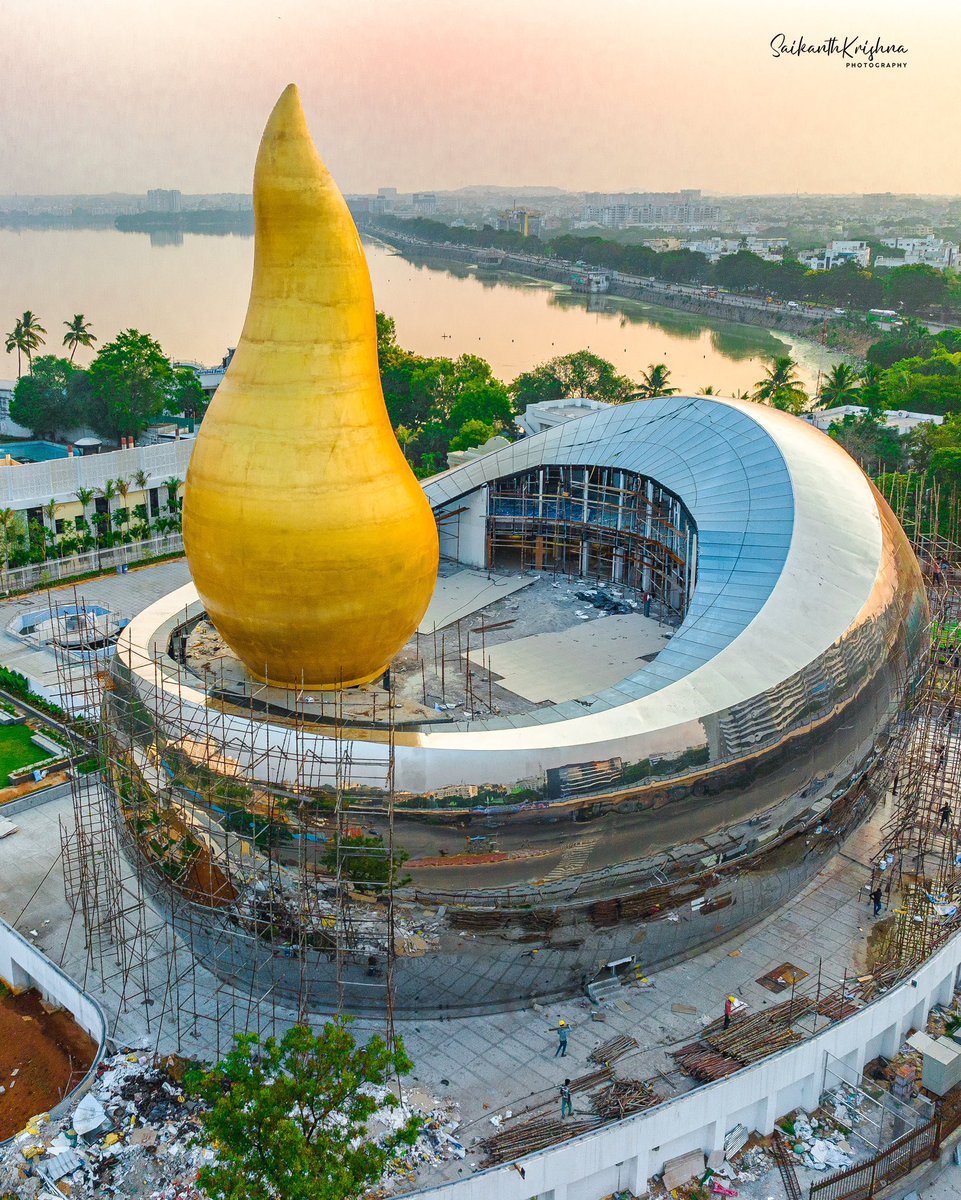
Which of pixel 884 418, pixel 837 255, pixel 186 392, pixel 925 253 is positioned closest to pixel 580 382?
pixel 884 418

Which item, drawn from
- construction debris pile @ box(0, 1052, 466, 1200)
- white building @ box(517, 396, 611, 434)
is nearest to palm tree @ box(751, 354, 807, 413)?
white building @ box(517, 396, 611, 434)

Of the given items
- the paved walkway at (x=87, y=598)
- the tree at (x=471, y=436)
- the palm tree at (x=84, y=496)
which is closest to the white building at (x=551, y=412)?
the tree at (x=471, y=436)

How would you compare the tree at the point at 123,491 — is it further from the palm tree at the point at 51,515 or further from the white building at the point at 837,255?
the white building at the point at 837,255

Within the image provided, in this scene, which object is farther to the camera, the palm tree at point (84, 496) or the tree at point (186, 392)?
the tree at point (186, 392)

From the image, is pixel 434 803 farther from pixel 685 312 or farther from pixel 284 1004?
pixel 685 312

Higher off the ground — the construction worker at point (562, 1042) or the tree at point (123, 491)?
the tree at point (123, 491)

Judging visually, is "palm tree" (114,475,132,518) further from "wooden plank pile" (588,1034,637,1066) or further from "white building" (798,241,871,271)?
"white building" (798,241,871,271)

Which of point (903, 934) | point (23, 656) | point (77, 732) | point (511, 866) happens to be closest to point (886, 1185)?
point (903, 934)
